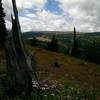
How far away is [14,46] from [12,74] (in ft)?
4.56

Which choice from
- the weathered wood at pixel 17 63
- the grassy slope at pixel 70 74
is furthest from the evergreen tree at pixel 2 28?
the weathered wood at pixel 17 63

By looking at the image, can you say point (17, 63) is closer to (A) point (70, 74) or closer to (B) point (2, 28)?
(A) point (70, 74)

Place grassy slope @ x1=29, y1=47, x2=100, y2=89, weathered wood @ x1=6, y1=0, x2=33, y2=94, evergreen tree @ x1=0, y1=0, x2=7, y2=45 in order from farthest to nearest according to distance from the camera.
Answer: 1. evergreen tree @ x1=0, y1=0, x2=7, y2=45
2. grassy slope @ x1=29, y1=47, x2=100, y2=89
3. weathered wood @ x1=6, y1=0, x2=33, y2=94

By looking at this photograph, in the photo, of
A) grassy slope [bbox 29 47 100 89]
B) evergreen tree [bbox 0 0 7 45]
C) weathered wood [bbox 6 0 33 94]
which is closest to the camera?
weathered wood [bbox 6 0 33 94]

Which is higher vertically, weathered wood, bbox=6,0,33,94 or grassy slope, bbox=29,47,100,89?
weathered wood, bbox=6,0,33,94

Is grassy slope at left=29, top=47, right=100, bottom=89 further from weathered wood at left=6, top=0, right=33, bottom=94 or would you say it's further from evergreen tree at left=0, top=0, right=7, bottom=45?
evergreen tree at left=0, top=0, right=7, bottom=45

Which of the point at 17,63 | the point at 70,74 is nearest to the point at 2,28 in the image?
the point at 70,74

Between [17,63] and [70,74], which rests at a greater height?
[17,63]

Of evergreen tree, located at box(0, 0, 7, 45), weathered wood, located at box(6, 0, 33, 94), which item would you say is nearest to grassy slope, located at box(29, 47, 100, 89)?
weathered wood, located at box(6, 0, 33, 94)

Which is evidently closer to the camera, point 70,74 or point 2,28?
point 70,74

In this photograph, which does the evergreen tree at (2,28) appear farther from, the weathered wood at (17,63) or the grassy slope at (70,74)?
the weathered wood at (17,63)

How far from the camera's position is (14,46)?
47.0 feet

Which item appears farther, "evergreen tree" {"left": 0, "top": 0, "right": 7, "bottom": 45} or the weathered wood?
"evergreen tree" {"left": 0, "top": 0, "right": 7, "bottom": 45}

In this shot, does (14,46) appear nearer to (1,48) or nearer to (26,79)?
(26,79)
